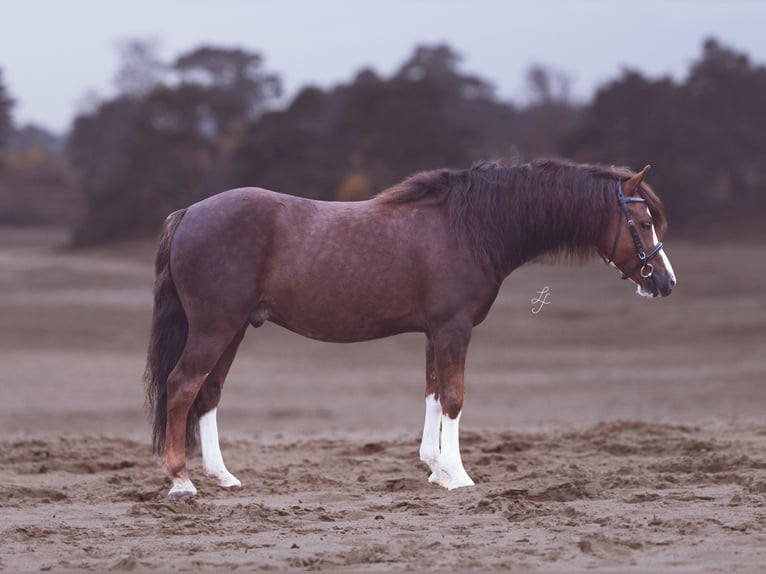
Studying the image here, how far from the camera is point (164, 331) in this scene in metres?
7.30

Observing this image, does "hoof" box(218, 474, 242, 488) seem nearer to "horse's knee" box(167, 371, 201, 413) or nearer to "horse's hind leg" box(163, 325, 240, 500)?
"horse's hind leg" box(163, 325, 240, 500)

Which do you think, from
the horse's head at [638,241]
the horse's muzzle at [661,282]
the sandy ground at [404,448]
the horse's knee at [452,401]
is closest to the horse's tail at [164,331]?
the sandy ground at [404,448]

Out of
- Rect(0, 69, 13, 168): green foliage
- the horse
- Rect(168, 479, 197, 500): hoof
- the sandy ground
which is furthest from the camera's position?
Rect(0, 69, 13, 168): green foliage

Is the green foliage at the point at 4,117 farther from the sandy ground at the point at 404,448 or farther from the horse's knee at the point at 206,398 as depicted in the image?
the horse's knee at the point at 206,398

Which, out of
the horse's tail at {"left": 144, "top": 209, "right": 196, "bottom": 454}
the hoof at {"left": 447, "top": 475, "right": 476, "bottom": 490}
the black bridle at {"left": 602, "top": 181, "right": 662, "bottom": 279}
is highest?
the black bridle at {"left": 602, "top": 181, "right": 662, "bottom": 279}

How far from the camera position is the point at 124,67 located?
198 feet

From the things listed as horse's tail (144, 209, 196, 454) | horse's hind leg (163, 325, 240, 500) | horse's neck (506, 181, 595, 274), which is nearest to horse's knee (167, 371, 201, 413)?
horse's hind leg (163, 325, 240, 500)

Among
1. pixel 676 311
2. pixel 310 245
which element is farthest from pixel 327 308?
pixel 676 311

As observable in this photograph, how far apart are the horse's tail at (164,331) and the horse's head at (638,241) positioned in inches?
113

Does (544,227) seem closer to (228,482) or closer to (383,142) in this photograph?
(228,482)

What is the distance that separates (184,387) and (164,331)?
504 mm

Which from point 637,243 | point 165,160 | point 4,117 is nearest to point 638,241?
point 637,243

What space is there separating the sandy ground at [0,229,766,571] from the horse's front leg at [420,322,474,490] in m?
0.15

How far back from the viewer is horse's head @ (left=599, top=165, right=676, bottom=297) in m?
7.06
